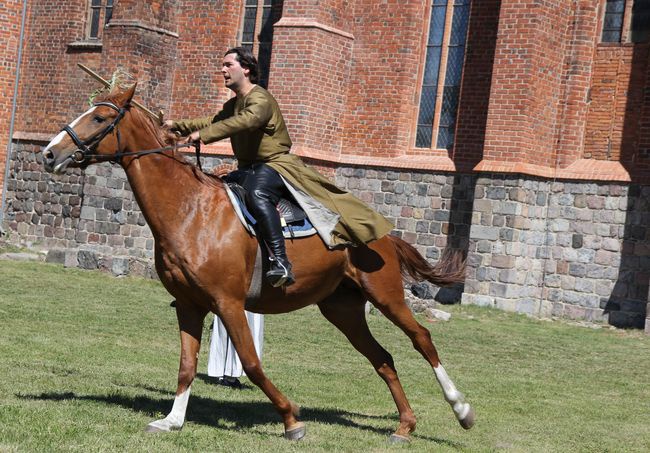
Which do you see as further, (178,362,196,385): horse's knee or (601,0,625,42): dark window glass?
(601,0,625,42): dark window glass

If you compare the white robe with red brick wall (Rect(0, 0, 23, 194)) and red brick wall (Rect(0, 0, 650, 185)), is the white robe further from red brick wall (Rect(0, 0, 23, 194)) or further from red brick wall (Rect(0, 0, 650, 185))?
red brick wall (Rect(0, 0, 23, 194))

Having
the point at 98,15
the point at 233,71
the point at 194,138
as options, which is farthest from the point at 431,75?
the point at 194,138

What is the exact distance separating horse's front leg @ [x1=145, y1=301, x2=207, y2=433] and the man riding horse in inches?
27.3

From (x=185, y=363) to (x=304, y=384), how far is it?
3.01 metres

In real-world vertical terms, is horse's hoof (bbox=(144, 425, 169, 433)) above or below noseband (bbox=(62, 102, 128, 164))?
below

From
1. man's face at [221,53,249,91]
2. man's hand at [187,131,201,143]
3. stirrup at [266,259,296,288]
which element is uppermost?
man's face at [221,53,249,91]

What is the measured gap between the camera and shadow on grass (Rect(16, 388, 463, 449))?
8405 mm

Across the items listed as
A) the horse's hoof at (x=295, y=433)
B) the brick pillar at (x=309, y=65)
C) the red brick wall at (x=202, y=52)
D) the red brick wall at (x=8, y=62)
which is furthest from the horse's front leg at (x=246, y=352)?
the red brick wall at (x=8, y=62)

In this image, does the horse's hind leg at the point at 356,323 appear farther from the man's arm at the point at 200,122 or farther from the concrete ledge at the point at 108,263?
the concrete ledge at the point at 108,263

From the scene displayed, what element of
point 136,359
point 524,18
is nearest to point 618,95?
point 524,18

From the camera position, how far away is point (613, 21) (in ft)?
64.7

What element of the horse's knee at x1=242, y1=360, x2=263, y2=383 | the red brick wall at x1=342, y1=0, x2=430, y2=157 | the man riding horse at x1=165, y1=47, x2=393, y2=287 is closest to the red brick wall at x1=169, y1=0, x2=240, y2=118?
the red brick wall at x1=342, y1=0, x2=430, y2=157

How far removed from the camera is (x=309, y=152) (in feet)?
70.1

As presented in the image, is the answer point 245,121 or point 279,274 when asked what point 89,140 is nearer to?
point 245,121
